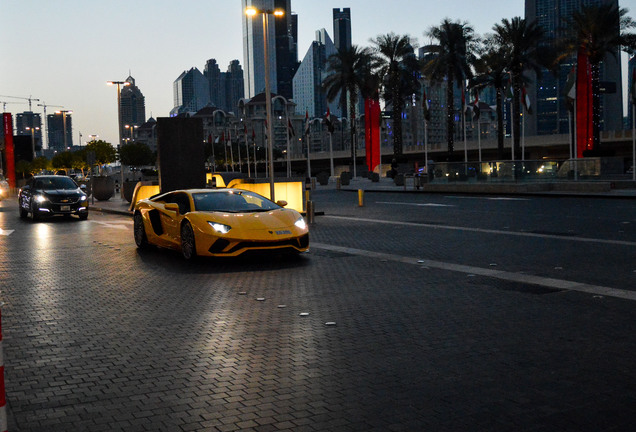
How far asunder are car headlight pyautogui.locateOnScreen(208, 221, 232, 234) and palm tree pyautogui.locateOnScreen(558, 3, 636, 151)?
126 feet

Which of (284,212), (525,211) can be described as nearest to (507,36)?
(525,211)

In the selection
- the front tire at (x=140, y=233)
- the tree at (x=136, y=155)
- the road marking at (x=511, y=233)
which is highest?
the tree at (x=136, y=155)

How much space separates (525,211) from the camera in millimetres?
22344

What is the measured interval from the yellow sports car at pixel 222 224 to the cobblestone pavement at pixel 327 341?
0.39 metres

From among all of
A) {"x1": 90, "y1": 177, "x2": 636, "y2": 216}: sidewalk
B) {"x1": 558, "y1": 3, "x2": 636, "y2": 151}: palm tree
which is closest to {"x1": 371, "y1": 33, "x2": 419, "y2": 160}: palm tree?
{"x1": 558, "y1": 3, "x2": 636, "y2": 151}: palm tree

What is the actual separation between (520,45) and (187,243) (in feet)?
144

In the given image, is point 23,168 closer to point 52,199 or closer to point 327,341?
point 52,199

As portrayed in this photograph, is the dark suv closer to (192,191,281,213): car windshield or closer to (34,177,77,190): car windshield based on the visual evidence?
(34,177,77,190): car windshield

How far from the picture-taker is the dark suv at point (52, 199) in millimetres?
23797

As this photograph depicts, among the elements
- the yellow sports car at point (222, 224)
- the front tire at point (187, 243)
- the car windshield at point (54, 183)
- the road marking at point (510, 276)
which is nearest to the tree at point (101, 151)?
the car windshield at point (54, 183)

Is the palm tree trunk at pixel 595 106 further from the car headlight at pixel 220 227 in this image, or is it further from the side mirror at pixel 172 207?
the car headlight at pixel 220 227

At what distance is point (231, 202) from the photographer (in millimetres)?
13133

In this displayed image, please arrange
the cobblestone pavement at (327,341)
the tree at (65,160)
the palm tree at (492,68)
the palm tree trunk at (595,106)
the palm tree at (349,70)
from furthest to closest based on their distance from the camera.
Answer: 1. the tree at (65,160)
2. the palm tree at (349,70)
3. the palm tree at (492,68)
4. the palm tree trunk at (595,106)
5. the cobblestone pavement at (327,341)

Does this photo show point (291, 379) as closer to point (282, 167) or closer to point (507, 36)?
point (507, 36)
